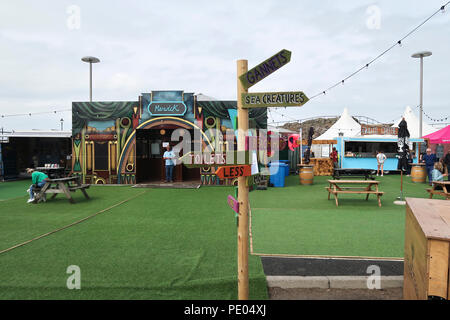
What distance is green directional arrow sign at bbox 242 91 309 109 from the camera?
223 centimetres

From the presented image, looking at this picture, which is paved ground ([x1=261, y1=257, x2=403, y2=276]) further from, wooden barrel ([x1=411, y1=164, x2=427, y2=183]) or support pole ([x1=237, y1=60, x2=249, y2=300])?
wooden barrel ([x1=411, y1=164, x2=427, y2=183])

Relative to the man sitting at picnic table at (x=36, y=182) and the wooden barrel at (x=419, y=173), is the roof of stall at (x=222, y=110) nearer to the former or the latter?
the man sitting at picnic table at (x=36, y=182)

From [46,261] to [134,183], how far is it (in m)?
8.11

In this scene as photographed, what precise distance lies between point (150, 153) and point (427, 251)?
12196mm

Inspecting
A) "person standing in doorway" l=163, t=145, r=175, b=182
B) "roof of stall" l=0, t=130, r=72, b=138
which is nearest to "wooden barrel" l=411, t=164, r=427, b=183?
"person standing in doorway" l=163, t=145, r=175, b=182

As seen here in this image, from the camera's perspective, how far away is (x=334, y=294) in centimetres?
303

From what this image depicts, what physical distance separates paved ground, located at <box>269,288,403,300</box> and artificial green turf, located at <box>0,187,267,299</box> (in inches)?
7.2

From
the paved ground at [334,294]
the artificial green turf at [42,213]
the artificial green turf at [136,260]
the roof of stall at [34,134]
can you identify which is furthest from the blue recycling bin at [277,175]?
the roof of stall at [34,134]

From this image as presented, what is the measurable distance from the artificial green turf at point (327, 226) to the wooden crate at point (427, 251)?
142 cm

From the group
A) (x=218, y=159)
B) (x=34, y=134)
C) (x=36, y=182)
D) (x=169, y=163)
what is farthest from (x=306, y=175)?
(x=34, y=134)

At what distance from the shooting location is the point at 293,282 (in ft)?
10.5

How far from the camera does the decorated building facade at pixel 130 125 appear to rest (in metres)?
11.4

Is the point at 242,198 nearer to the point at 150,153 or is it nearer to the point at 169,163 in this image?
the point at 169,163
